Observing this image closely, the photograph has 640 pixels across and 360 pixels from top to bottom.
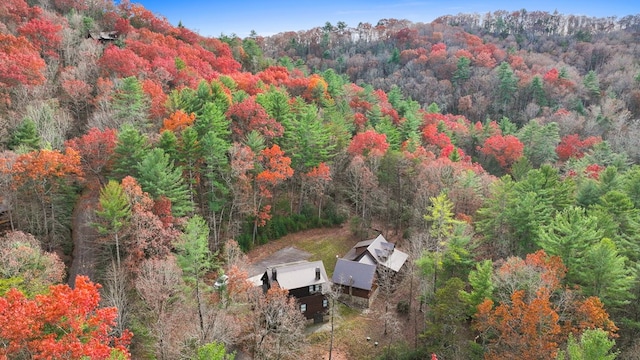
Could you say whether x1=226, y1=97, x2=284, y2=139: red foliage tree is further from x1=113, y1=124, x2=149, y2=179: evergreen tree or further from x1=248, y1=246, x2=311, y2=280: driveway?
x1=248, y1=246, x2=311, y2=280: driveway

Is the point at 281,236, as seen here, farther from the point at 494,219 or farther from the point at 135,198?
the point at 494,219

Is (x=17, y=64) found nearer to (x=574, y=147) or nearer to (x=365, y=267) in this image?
(x=365, y=267)

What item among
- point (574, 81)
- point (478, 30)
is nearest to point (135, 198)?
point (574, 81)

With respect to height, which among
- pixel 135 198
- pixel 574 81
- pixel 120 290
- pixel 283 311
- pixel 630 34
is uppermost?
pixel 630 34

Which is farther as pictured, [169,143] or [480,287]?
A: [169,143]

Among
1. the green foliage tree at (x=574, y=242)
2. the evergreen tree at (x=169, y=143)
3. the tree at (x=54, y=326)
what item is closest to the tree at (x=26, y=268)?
the tree at (x=54, y=326)

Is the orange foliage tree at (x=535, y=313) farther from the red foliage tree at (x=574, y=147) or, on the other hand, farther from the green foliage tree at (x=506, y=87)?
the green foliage tree at (x=506, y=87)

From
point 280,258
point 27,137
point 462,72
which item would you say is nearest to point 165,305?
point 280,258
